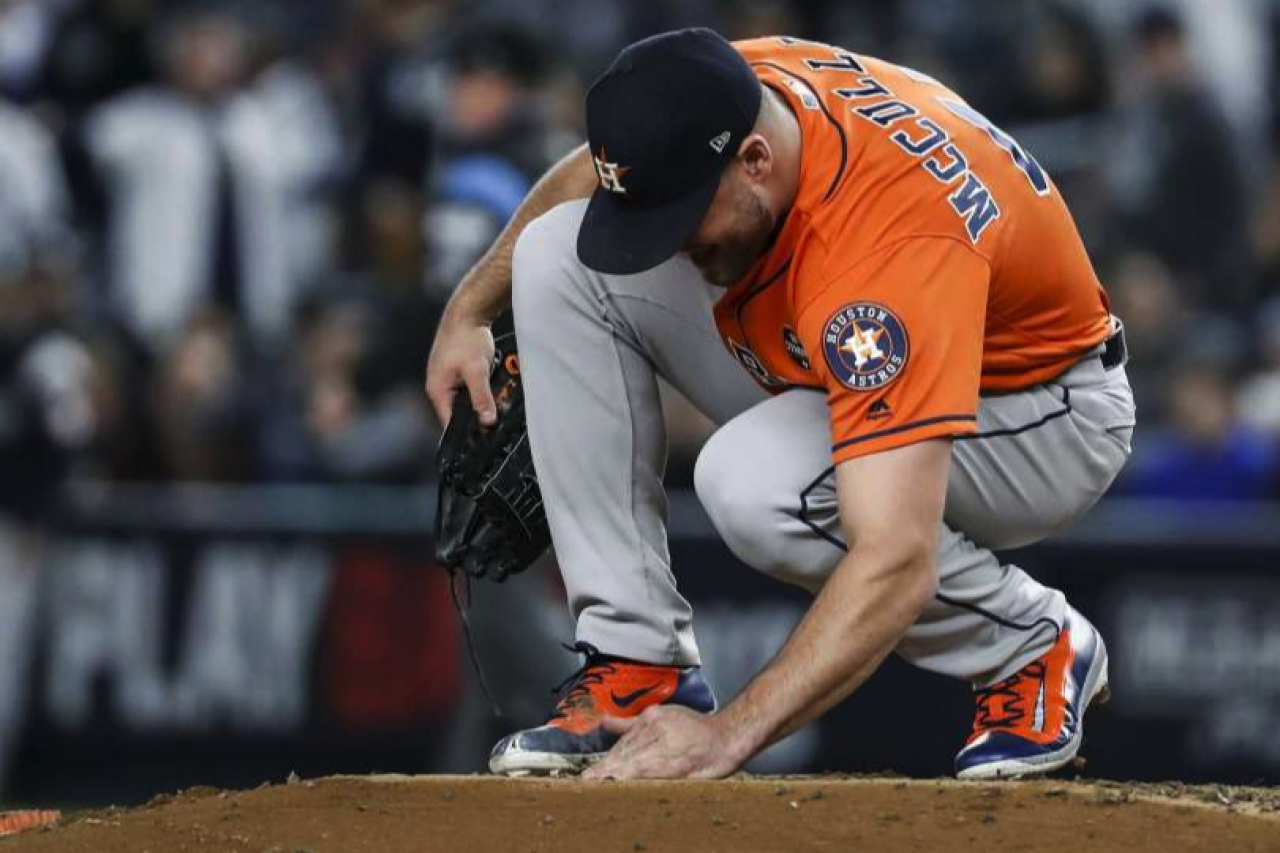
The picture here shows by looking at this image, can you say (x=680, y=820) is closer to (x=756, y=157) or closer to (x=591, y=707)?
(x=591, y=707)

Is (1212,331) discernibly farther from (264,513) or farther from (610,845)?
(610,845)

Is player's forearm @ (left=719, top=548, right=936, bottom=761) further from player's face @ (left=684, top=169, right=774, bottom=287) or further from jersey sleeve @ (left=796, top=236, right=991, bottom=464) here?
player's face @ (left=684, top=169, right=774, bottom=287)

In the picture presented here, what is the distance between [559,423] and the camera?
462 cm

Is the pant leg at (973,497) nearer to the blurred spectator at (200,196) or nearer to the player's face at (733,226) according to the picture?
the player's face at (733,226)

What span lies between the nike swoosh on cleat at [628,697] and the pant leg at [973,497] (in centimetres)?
38

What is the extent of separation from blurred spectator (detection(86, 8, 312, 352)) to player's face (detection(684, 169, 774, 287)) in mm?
7595

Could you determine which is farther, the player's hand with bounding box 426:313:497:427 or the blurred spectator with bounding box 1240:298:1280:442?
the blurred spectator with bounding box 1240:298:1280:442

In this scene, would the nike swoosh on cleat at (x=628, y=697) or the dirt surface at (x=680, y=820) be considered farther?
the nike swoosh on cleat at (x=628, y=697)

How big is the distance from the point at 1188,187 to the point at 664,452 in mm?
5386

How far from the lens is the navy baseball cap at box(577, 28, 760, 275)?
4.04 meters

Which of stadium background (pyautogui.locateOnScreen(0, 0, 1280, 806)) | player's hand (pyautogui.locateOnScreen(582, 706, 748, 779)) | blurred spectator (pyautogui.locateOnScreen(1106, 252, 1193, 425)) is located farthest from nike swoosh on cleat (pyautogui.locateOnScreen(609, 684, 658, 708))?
blurred spectator (pyautogui.locateOnScreen(1106, 252, 1193, 425))

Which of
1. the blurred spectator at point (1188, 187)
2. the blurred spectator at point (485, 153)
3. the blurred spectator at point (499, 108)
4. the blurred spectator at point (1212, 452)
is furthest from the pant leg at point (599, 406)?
the blurred spectator at point (1188, 187)

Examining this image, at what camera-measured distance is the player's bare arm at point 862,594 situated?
3.89m

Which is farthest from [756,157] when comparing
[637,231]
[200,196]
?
[200,196]
